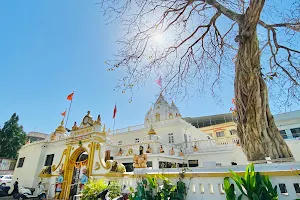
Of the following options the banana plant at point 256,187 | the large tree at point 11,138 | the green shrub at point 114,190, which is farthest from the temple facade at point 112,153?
the large tree at point 11,138

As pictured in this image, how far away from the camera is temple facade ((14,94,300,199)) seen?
7.68m

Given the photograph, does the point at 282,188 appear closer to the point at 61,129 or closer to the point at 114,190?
the point at 114,190

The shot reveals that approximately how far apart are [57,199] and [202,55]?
10.3 meters

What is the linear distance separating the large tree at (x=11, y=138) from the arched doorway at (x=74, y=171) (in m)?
29.3

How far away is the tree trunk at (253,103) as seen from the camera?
395 cm

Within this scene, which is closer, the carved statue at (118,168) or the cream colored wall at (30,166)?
the carved statue at (118,168)

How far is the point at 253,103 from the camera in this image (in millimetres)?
4262

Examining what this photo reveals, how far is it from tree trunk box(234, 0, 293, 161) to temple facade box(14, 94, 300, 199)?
1191mm

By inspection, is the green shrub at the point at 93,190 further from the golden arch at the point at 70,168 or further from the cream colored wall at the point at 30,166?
the cream colored wall at the point at 30,166

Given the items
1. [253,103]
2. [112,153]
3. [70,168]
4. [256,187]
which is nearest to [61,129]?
[112,153]

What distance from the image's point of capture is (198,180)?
3346 mm

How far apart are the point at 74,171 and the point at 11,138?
3032cm

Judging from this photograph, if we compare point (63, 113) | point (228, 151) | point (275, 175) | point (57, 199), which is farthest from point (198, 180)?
point (63, 113)

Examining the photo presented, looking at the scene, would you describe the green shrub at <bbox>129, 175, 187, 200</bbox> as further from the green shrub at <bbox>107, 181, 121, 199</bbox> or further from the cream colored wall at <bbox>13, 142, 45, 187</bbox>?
the cream colored wall at <bbox>13, 142, 45, 187</bbox>
